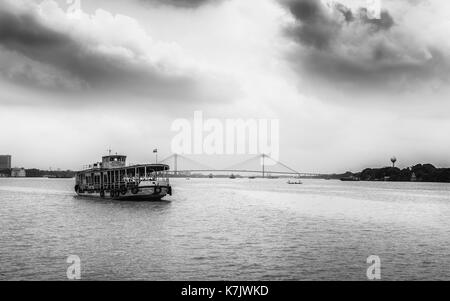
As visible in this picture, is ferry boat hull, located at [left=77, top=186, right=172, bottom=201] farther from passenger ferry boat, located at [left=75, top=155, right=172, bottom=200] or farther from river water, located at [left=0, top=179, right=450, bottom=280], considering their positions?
river water, located at [left=0, top=179, right=450, bottom=280]

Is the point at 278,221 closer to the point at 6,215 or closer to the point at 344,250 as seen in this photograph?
the point at 344,250

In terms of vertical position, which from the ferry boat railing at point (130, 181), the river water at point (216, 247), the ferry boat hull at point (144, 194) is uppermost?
the ferry boat railing at point (130, 181)

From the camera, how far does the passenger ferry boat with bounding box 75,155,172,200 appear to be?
60.8 m

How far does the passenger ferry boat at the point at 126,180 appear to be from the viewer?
199 feet

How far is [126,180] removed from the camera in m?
62.9

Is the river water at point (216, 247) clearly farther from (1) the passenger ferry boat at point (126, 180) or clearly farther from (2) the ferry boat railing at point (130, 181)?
(2) the ferry boat railing at point (130, 181)

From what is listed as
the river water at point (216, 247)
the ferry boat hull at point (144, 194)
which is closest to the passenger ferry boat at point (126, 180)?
the ferry boat hull at point (144, 194)

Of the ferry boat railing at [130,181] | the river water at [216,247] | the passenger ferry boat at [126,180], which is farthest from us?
the ferry boat railing at [130,181]

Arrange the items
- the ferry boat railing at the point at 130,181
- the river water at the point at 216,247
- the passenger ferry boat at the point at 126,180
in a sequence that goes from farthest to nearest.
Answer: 1. the ferry boat railing at the point at 130,181
2. the passenger ferry boat at the point at 126,180
3. the river water at the point at 216,247

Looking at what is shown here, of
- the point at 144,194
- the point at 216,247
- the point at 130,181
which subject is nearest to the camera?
the point at 216,247

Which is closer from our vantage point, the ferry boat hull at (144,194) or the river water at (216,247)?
the river water at (216,247)

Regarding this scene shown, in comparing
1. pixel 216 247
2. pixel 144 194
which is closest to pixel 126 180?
pixel 144 194

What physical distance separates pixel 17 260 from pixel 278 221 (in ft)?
88.4

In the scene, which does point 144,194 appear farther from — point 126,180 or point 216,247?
point 216,247
